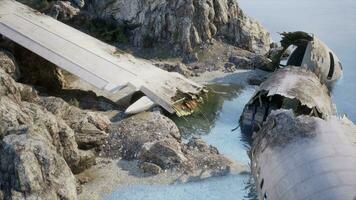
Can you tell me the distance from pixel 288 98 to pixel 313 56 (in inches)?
323

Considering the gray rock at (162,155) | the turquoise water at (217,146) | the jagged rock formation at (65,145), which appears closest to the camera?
the jagged rock formation at (65,145)

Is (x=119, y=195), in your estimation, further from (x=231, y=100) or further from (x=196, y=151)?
(x=231, y=100)

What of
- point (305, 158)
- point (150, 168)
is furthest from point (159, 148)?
point (305, 158)

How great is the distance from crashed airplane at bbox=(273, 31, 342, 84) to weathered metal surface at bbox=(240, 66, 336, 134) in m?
4.09

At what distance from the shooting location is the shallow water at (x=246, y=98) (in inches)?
941

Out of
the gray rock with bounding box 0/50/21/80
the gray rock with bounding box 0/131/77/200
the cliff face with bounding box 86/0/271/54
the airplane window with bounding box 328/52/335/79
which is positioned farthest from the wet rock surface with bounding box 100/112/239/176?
the airplane window with bounding box 328/52/335/79

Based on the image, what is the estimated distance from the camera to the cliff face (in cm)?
4331

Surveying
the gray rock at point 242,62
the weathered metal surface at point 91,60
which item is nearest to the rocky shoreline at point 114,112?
the gray rock at point 242,62

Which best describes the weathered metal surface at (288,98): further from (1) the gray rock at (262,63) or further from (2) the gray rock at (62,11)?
(2) the gray rock at (62,11)

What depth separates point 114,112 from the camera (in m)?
31.7

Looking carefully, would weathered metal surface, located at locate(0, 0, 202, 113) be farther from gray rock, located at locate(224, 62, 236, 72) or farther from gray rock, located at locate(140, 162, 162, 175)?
gray rock, located at locate(224, 62, 236, 72)

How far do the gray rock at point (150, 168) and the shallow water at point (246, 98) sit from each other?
1132 millimetres

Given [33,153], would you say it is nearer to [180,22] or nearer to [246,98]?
[246,98]

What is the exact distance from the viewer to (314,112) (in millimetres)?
28047
